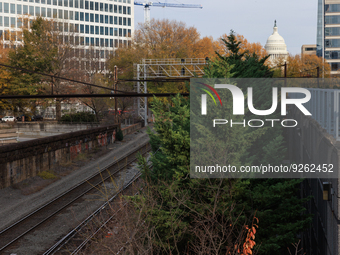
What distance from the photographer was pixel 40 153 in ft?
90.6

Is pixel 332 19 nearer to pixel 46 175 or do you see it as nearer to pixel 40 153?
pixel 40 153

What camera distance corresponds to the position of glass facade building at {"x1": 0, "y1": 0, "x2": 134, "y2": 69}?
3521 inches

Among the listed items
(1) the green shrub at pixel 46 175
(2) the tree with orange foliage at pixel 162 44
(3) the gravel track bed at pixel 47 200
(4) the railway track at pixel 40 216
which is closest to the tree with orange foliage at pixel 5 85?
(2) the tree with orange foliage at pixel 162 44

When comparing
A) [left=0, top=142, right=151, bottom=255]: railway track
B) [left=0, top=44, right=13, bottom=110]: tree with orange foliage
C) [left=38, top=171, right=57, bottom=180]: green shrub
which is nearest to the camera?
[left=0, top=142, right=151, bottom=255]: railway track

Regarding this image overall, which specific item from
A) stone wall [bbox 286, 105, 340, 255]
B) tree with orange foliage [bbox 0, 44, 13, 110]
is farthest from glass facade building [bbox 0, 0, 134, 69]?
stone wall [bbox 286, 105, 340, 255]

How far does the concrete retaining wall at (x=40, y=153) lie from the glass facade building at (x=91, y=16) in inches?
2185

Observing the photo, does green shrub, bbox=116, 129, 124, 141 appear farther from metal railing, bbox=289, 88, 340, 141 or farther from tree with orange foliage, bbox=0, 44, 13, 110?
metal railing, bbox=289, 88, 340, 141

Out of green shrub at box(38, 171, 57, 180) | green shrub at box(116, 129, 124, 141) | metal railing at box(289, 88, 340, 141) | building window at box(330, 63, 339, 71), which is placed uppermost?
building window at box(330, 63, 339, 71)

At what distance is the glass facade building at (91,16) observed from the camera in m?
89.4

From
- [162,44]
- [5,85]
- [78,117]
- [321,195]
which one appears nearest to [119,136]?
[78,117]

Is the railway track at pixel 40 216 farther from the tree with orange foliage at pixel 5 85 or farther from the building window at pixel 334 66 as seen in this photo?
the building window at pixel 334 66

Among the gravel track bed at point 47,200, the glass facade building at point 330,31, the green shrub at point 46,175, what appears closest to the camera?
the gravel track bed at point 47,200

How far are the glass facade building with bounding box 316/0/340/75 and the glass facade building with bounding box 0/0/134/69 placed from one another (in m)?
40.5

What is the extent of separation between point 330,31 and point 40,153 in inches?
2834
